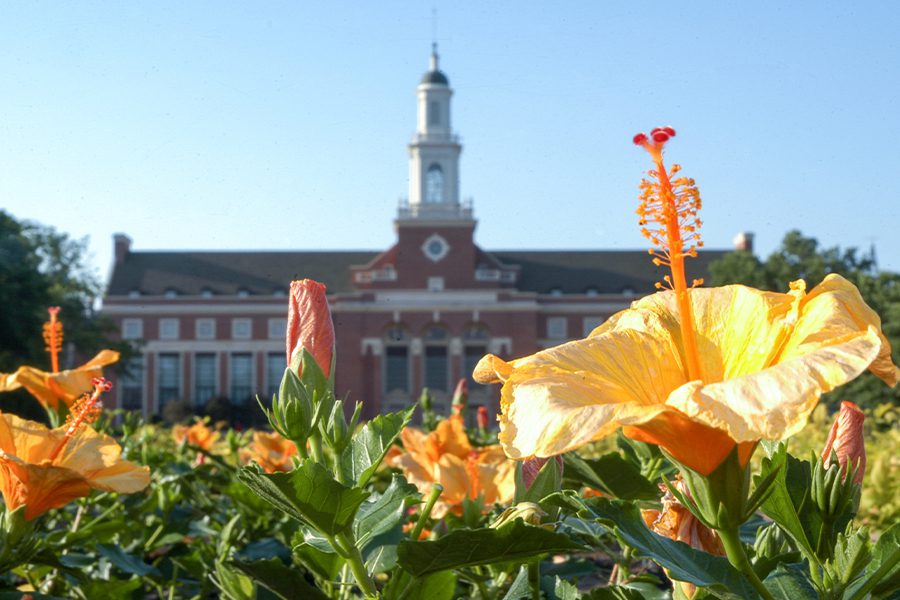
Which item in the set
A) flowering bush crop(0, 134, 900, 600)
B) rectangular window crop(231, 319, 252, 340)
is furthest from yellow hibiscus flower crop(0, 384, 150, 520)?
rectangular window crop(231, 319, 252, 340)

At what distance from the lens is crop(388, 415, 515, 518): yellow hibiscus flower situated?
1.64 metres

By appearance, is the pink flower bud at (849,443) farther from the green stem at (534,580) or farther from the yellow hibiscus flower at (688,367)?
the green stem at (534,580)

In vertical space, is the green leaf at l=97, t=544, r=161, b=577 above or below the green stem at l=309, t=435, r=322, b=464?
below

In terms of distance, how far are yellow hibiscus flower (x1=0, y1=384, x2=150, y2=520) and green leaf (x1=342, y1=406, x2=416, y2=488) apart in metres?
0.43

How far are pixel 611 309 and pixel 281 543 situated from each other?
126 feet

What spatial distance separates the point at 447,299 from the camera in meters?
39.8

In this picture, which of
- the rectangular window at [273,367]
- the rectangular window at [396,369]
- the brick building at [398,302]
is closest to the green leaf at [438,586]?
the brick building at [398,302]

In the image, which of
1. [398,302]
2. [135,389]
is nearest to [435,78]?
[398,302]

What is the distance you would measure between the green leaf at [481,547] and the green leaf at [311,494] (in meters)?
0.07

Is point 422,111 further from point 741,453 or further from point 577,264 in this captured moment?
point 741,453

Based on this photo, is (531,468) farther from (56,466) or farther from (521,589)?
(56,466)

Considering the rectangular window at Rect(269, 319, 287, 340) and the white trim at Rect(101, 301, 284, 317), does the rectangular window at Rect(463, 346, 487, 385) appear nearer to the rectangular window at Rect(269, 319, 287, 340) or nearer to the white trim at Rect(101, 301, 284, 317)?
the rectangular window at Rect(269, 319, 287, 340)

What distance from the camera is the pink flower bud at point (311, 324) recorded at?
3.70ft

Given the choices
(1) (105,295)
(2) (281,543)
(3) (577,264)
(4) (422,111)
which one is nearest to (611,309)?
(3) (577,264)
